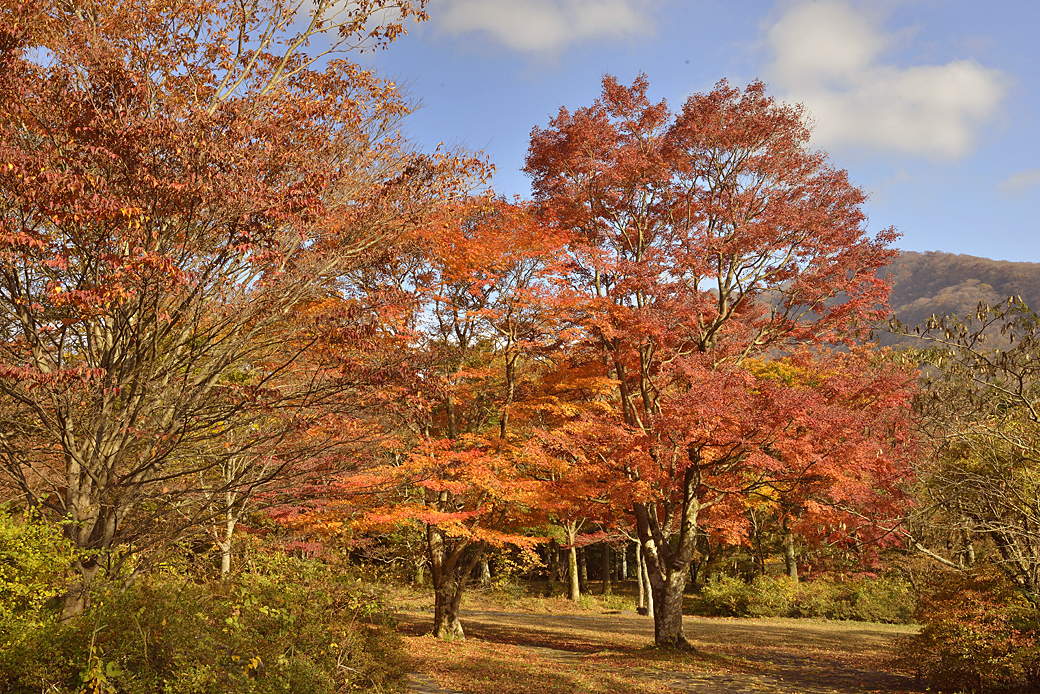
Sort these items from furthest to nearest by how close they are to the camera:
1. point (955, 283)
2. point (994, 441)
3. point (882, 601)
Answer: point (955, 283)
point (882, 601)
point (994, 441)

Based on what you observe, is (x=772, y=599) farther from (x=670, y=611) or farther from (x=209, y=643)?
(x=209, y=643)

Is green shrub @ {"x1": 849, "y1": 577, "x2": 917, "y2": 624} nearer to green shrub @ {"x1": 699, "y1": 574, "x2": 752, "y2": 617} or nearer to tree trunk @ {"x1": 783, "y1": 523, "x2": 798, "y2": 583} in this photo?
tree trunk @ {"x1": 783, "y1": 523, "x2": 798, "y2": 583}

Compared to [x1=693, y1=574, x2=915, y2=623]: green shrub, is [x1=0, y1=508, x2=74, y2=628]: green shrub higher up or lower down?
higher up

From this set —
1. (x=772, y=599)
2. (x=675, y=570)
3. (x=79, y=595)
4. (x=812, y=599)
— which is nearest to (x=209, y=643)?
(x=79, y=595)

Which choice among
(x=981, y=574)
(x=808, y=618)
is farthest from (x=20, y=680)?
(x=808, y=618)

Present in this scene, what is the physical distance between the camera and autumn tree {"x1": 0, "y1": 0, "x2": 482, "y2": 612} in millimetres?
5809

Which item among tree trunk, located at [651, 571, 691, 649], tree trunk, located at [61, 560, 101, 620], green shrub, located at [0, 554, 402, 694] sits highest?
tree trunk, located at [61, 560, 101, 620]

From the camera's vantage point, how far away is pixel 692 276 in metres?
14.8

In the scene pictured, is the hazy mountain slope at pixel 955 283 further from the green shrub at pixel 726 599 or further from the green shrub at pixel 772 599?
the green shrub at pixel 726 599

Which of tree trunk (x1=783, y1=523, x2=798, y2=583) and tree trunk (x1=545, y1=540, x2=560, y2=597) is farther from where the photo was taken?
tree trunk (x1=545, y1=540, x2=560, y2=597)

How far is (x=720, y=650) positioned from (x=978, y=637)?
702 cm

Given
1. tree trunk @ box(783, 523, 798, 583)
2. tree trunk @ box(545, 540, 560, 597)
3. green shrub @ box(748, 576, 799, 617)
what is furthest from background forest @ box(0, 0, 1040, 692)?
tree trunk @ box(545, 540, 560, 597)

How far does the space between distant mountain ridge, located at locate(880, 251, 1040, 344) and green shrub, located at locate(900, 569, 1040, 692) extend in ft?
415

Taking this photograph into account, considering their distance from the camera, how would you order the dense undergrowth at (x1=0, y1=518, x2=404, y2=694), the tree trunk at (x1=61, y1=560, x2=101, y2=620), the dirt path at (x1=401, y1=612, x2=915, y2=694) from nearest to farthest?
the dense undergrowth at (x1=0, y1=518, x2=404, y2=694) → the tree trunk at (x1=61, y1=560, x2=101, y2=620) → the dirt path at (x1=401, y1=612, x2=915, y2=694)
